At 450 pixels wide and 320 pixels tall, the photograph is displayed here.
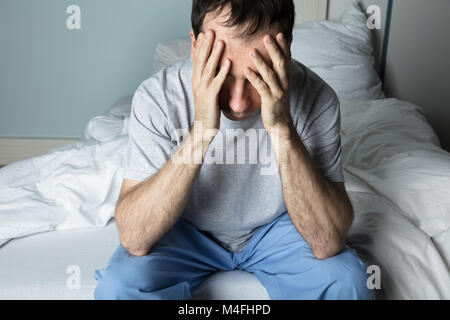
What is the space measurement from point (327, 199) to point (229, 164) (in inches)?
9.1

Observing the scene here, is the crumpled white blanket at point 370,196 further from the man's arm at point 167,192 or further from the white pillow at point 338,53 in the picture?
the white pillow at point 338,53

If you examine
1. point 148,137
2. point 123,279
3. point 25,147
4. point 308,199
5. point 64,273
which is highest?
point 148,137

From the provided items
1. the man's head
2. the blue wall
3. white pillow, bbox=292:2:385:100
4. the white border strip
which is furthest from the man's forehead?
the white border strip

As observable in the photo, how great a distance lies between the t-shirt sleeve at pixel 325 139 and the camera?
1.03 m

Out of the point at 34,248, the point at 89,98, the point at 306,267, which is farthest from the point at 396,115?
the point at 89,98

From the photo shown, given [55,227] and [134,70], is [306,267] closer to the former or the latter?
[55,227]

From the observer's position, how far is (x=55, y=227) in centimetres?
123

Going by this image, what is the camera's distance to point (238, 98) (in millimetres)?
890

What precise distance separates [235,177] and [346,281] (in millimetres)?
327

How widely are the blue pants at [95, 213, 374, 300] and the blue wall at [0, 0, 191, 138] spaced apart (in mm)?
1688

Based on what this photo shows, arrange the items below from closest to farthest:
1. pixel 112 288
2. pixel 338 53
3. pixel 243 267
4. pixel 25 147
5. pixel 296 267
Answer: pixel 112 288 < pixel 296 267 < pixel 243 267 < pixel 338 53 < pixel 25 147

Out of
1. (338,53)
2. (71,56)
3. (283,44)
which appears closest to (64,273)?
(283,44)

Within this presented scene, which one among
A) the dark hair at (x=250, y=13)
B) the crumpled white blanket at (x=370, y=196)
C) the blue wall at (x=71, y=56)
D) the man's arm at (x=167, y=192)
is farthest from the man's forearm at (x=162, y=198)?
the blue wall at (x=71, y=56)

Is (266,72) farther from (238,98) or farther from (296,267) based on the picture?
(296,267)
